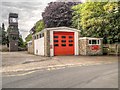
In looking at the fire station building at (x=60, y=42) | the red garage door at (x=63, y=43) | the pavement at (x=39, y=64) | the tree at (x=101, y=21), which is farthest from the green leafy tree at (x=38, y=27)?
the pavement at (x=39, y=64)

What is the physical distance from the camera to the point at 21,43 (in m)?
54.0

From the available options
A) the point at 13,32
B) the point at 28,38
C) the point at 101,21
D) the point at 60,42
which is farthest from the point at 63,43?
the point at 28,38

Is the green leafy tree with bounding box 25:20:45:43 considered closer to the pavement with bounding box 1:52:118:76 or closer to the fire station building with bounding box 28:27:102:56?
the fire station building with bounding box 28:27:102:56

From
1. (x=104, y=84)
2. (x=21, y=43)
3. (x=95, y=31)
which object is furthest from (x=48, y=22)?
(x=104, y=84)

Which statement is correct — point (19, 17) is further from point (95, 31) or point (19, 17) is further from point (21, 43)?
point (95, 31)

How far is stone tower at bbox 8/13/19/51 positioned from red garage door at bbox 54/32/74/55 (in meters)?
25.5

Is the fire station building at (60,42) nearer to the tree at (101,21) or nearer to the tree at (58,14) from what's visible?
the tree at (101,21)

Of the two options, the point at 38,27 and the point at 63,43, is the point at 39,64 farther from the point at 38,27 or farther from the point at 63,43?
the point at 38,27

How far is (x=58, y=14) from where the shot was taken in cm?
4294

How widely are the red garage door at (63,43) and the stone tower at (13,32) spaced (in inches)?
1006

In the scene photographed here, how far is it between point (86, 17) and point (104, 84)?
820 inches

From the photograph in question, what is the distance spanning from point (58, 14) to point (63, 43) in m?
19.7

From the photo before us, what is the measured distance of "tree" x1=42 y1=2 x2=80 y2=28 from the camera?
41894 millimetres

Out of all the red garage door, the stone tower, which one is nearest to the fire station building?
the red garage door
